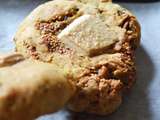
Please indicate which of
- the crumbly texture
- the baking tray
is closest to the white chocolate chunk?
the crumbly texture

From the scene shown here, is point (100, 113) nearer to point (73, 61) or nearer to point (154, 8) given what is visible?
point (73, 61)

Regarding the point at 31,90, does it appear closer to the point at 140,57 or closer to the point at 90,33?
the point at 90,33

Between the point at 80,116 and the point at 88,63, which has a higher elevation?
the point at 88,63

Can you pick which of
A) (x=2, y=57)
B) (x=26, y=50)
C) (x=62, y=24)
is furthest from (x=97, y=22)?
(x=2, y=57)

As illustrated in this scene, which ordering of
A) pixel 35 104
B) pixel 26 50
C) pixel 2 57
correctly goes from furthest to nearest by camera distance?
pixel 26 50 < pixel 2 57 < pixel 35 104

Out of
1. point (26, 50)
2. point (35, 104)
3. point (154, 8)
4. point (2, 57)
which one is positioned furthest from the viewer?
point (154, 8)

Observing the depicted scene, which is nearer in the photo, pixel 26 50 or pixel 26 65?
pixel 26 65

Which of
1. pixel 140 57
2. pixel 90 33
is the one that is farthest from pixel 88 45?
pixel 140 57
